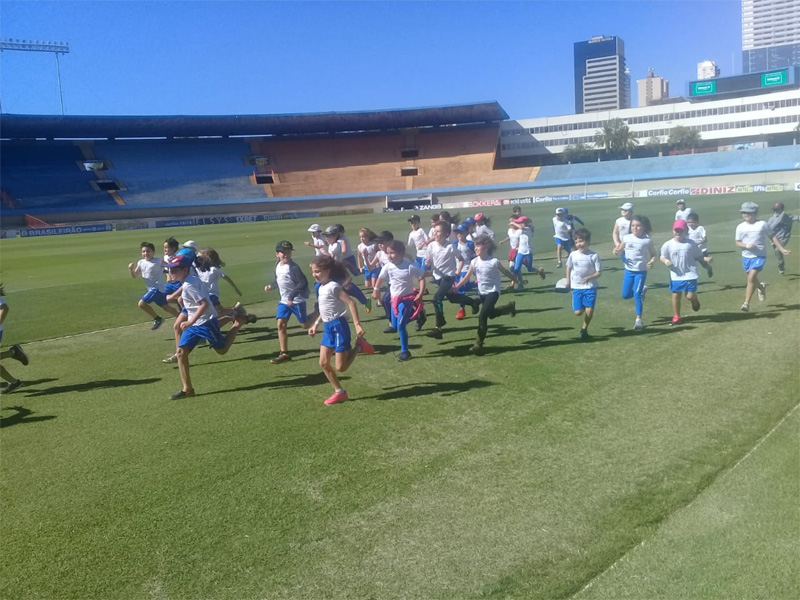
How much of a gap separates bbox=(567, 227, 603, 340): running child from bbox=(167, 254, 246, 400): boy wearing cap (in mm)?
5571

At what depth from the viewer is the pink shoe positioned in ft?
25.9

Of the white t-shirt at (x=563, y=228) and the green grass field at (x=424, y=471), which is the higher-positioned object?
the white t-shirt at (x=563, y=228)

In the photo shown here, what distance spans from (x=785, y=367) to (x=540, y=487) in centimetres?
499

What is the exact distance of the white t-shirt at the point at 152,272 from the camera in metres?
12.7

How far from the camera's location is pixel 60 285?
21062 mm

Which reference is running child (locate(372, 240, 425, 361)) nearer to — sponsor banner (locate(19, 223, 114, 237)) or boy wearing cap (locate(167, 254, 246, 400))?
boy wearing cap (locate(167, 254, 246, 400))

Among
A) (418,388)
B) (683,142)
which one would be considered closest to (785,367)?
(418,388)

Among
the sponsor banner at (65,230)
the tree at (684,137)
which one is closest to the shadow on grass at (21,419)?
the sponsor banner at (65,230)

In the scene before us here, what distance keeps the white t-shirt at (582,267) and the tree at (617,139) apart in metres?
83.2

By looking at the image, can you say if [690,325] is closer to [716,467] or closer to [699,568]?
[716,467]

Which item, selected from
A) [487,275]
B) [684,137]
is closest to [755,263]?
[487,275]

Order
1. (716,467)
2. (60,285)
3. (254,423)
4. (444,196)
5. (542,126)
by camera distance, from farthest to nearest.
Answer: (542,126), (444,196), (60,285), (254,423), (716,467)

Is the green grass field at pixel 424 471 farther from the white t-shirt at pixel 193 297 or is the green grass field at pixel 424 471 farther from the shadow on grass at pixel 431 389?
the white t-shirt at pixel 193 297

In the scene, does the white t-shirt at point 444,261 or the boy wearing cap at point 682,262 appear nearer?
the boy wearing cap at point 682,262
